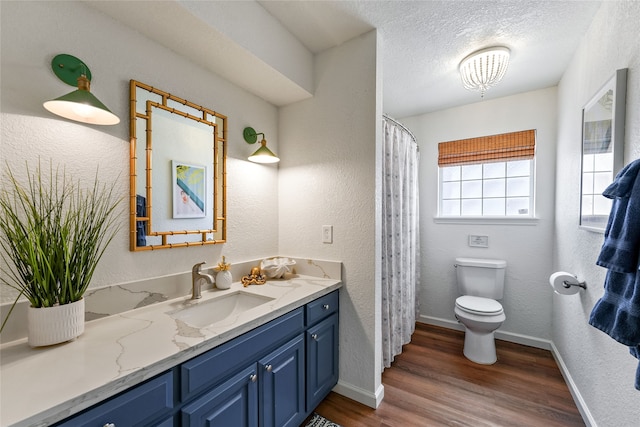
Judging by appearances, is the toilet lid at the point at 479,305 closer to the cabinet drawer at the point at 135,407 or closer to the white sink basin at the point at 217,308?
the white sink basin at the point at 217,308

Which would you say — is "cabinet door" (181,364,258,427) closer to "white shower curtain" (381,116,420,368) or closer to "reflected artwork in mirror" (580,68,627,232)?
"white shower curtain" (381,116,420,368)

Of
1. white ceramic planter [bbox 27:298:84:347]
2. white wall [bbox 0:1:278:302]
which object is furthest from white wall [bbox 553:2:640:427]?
white ceramic planter [bbox 27:298:84:347]

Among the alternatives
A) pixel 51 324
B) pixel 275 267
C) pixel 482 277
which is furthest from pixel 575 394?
pixel 51 324

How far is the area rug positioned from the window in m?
2.23

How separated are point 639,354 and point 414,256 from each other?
1705 mm

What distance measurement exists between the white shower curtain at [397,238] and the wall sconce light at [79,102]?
161 centimetres

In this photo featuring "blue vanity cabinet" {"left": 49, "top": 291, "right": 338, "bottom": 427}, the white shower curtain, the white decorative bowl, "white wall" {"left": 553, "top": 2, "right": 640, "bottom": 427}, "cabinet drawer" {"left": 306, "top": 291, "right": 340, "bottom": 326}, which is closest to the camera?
"blue vanity cabinet" {"left": 49, "top": 291, "right": 338, "bottom": 427}

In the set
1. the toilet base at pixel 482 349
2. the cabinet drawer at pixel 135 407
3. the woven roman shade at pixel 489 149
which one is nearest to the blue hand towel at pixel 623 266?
the toilet base at pixel 482 349

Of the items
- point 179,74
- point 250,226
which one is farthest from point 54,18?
point 250,226

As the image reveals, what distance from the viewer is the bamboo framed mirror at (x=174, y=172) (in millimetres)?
1256

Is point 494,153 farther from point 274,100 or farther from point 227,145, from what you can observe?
point 227,145

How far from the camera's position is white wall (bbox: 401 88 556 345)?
232cm

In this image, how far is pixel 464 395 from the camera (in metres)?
1.73

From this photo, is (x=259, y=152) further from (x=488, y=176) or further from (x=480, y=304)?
(x=488, y=176)
